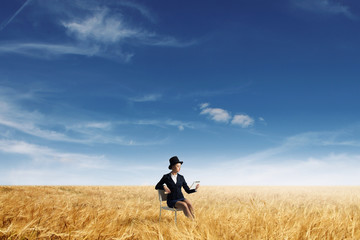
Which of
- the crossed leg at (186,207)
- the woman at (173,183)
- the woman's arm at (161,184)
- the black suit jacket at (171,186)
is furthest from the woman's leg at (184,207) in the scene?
the woman's arm at (161,184)

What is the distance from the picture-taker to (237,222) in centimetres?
422

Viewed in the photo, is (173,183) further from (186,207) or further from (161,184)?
(186,207)

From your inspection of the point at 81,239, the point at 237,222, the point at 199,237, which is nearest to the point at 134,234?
the point at 81,239

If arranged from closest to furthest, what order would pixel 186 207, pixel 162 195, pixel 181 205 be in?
pixel 186 207
pixel 181 205
pixel 162 195

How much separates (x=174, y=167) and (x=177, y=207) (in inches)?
30.8

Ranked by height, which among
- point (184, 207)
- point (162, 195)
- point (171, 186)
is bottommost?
point (184, 207)

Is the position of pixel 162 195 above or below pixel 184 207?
above

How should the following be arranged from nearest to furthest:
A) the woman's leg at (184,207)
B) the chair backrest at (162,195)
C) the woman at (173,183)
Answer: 1. the woman's leg at (184,207)
2. the woman at (173,183)
3. the chair backrest at (162,195)

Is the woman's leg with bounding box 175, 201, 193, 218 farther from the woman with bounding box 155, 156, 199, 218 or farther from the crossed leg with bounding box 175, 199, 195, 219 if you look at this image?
the woman with bounding box 155, 156, 199, 218

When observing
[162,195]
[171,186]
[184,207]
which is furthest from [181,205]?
[162,195]

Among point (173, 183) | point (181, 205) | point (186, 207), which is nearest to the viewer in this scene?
point (186, 207)

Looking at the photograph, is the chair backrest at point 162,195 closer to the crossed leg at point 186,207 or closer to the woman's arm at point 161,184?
the woman's arm at point 161,184

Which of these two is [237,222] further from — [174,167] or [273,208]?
[174,167]

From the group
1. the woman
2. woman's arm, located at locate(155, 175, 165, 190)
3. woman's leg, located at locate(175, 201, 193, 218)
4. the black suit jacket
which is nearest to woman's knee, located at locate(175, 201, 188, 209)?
woman's leg, located at locate(175, 201, 193, 218)
